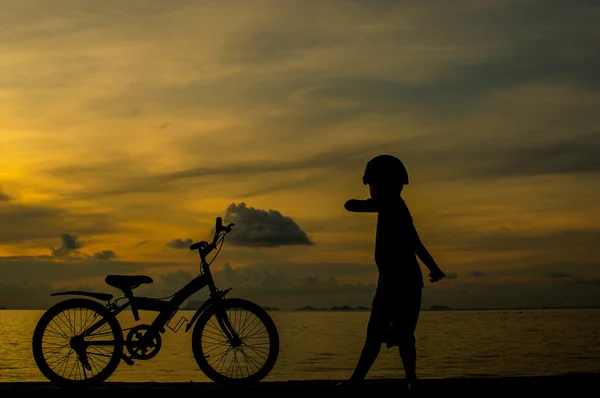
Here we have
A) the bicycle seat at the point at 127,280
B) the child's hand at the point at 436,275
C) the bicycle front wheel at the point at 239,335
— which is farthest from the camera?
the bicycle seat at the point at 127,280

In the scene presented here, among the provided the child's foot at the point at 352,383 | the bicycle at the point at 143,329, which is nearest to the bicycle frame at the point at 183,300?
the bicycle at the point at 143,329

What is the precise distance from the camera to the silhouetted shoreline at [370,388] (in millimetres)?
8953

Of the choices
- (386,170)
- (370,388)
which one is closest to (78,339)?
(370,388)

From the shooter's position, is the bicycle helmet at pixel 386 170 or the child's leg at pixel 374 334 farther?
the child's leg at pixel 374 334

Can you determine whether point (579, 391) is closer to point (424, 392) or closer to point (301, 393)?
point (424, 392)

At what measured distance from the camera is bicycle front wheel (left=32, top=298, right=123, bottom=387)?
32.3ft

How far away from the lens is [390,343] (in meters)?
8.54

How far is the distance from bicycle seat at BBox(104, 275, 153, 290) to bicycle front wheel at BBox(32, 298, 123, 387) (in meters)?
0.33

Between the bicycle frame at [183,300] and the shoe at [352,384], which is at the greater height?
the bicycle frame at [183,300]

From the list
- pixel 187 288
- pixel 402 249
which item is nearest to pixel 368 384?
pixel 402 249

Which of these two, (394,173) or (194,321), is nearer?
(394,173)

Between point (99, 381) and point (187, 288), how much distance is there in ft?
4.81

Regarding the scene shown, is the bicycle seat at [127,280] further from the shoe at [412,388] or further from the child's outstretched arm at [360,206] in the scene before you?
the shoe at [412,388]

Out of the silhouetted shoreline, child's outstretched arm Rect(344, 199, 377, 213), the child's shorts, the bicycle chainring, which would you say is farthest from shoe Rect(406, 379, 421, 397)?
the bicycle chainring
